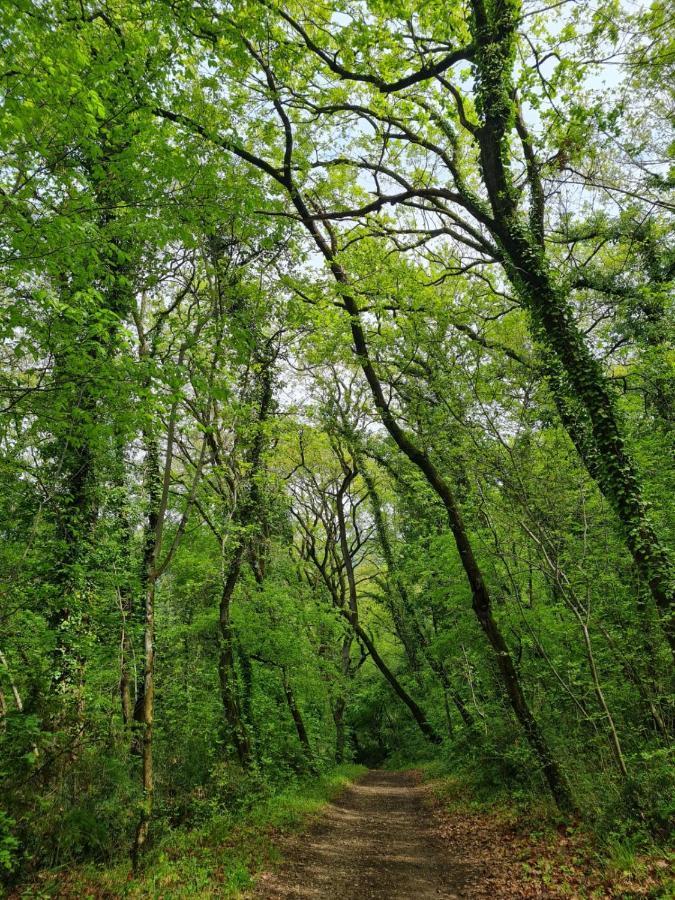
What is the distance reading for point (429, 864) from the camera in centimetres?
702

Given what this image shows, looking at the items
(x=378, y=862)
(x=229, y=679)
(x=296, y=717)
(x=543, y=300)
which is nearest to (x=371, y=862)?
(x=378, y=862)

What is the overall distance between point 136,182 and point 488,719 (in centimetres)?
1174

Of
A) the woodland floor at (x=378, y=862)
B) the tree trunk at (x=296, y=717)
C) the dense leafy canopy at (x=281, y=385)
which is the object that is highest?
the dense leafy canopy at (x=281, y=385)

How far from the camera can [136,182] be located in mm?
5594

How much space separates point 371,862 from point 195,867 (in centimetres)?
276

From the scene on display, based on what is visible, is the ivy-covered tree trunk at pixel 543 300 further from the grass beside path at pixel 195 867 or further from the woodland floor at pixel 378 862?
the grass beside path at pixel 195 867

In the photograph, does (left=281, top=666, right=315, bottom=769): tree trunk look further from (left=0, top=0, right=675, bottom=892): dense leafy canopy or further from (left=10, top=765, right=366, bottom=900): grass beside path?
(left=10, top=765, right=366, bottom=900): grass beside path

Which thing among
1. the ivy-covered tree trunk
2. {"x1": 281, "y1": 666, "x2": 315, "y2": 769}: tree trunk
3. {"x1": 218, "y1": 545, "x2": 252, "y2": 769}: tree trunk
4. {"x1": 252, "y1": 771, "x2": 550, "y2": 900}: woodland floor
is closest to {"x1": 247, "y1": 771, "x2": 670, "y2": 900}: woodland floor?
{"x1": 252, "y1": 771, "x2": 550, "y2": 900}: woodland floor

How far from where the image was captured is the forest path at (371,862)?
6.05 m

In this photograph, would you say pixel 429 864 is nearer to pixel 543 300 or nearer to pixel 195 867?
pixel 195 867

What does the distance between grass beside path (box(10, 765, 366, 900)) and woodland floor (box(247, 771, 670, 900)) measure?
0.34 meters

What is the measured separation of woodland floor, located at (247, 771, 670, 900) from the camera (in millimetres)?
5395

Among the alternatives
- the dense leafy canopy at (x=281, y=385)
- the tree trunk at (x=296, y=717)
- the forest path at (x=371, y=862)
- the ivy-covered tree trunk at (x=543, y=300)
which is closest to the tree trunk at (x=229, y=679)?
the dense leafy canopy at (x=281, y=385)

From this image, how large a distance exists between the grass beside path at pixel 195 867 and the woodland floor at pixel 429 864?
338mm
